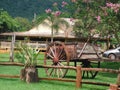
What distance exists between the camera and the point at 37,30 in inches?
2434

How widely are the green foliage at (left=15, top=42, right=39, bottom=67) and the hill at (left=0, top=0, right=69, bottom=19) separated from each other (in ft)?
462

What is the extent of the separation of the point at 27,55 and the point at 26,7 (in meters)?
153

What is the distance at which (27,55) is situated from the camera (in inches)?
565

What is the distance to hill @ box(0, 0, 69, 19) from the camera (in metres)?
157

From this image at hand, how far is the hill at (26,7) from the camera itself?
6166 inches

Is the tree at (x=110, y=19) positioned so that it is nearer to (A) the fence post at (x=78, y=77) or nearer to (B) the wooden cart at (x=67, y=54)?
(B) the wooden cart at (x=67, y=54)

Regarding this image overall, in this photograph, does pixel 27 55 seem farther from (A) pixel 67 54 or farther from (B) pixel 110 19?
(B) pixel 110 19

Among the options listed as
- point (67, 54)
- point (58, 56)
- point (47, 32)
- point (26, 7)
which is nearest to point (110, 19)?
point (67, 54)

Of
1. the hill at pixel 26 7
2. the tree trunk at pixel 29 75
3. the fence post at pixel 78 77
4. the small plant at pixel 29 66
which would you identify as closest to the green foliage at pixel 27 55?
the small plant at pixel 29 66

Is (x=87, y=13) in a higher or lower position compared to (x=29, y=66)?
higher

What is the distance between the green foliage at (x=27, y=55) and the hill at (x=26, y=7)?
5549 inches

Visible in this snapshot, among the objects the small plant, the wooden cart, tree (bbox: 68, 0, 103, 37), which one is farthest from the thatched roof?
the small plant

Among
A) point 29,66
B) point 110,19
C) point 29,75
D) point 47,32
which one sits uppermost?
point 47,32

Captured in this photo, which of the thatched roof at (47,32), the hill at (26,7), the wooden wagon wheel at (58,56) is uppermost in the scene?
the hill at (26,7)
